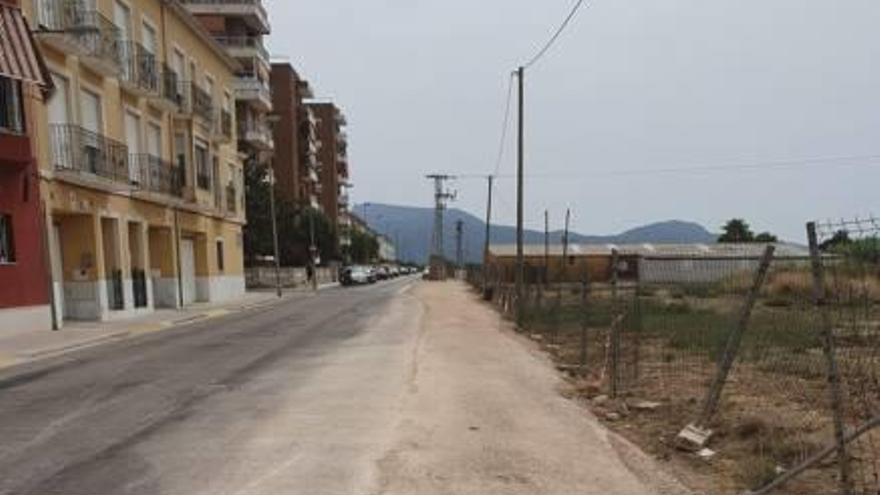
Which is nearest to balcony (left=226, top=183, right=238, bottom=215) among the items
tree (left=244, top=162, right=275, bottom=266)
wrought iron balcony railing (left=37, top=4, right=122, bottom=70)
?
wrought iron balcony railing (left=37, top=4, right=122, bottom=70)

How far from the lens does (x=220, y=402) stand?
516 inches

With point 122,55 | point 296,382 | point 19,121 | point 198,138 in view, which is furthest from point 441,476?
point 198,138

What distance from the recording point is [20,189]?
29.0 meters

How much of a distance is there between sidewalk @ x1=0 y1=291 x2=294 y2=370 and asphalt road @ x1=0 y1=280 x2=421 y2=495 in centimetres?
145

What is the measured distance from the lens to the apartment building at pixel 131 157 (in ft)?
107

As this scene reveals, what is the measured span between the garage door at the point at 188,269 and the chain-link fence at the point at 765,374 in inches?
1110

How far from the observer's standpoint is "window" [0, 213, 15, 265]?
28.3 m

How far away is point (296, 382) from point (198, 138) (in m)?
36.8

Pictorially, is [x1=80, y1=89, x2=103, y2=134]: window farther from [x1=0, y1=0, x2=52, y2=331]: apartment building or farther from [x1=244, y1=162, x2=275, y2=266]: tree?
[x1=244, y1=162, x2=275, y2=266]: tree

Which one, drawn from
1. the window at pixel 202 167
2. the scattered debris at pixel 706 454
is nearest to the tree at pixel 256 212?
the window at pixel 202 167

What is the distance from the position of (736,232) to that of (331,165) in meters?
57.5

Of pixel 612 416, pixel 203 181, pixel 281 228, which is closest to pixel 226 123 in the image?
pixel 203 181

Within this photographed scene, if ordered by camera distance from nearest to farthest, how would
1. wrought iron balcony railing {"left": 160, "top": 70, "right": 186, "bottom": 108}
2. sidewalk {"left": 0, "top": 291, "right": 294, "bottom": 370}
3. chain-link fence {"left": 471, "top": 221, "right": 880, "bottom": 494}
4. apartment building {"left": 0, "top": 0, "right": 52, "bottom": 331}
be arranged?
chain-link fence {"left": 471, "top": 221, "right": 880, "bottom": 494} < sidewalk {"left": 0, "top": 291, "right": 294, "bottom": 370} < apartment building {"left": 0, "top": 0, "right": 52, "bottom": 331} < wrought iron balcony railing {"left": 160, "top": 70, "right": 186, "bottom": 108}

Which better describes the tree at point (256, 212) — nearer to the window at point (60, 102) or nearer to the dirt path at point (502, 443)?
the window at point (60, 102)
